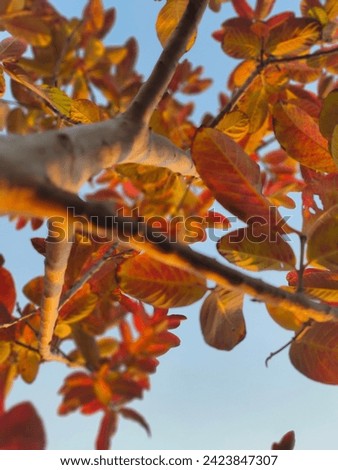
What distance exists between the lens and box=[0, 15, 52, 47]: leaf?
1284 millimetres

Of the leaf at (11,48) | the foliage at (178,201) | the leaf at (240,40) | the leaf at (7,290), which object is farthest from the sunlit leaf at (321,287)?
the leaf at (11,48)

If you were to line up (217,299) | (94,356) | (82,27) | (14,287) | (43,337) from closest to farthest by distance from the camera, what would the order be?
(217,299)
(43,337)
(14,287)
(94,356)
(82,27)

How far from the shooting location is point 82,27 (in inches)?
81.1

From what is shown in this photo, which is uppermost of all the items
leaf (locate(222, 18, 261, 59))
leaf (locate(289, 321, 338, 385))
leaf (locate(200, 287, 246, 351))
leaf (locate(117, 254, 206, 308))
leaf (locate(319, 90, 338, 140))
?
leaf (locate(222, 18, 261, 59))

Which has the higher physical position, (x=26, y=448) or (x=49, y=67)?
(x=49, y=67)

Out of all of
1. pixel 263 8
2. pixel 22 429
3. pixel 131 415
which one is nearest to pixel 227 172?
pixel 22 429

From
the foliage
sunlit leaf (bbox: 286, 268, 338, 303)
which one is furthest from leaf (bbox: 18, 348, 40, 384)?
sunlit leaf (bbox: 286, 268, 338, 303)

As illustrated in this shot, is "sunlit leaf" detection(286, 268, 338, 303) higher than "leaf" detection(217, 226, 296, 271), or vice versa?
"leaf" detection(217, 226, 296, 271)

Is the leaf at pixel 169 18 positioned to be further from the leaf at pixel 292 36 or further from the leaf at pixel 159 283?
the leaf at pixel 159 283

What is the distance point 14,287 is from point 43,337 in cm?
22

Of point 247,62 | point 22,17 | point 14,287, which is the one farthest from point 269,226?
point 22,17

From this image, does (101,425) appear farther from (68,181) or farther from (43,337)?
(68,181)

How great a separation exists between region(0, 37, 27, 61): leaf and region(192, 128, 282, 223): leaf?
2.69 ft

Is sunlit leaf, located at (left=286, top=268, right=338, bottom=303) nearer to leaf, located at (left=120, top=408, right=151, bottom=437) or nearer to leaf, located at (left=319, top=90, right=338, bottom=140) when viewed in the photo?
leaf, located at (left=319, top=90, right=338, bottom=140)
